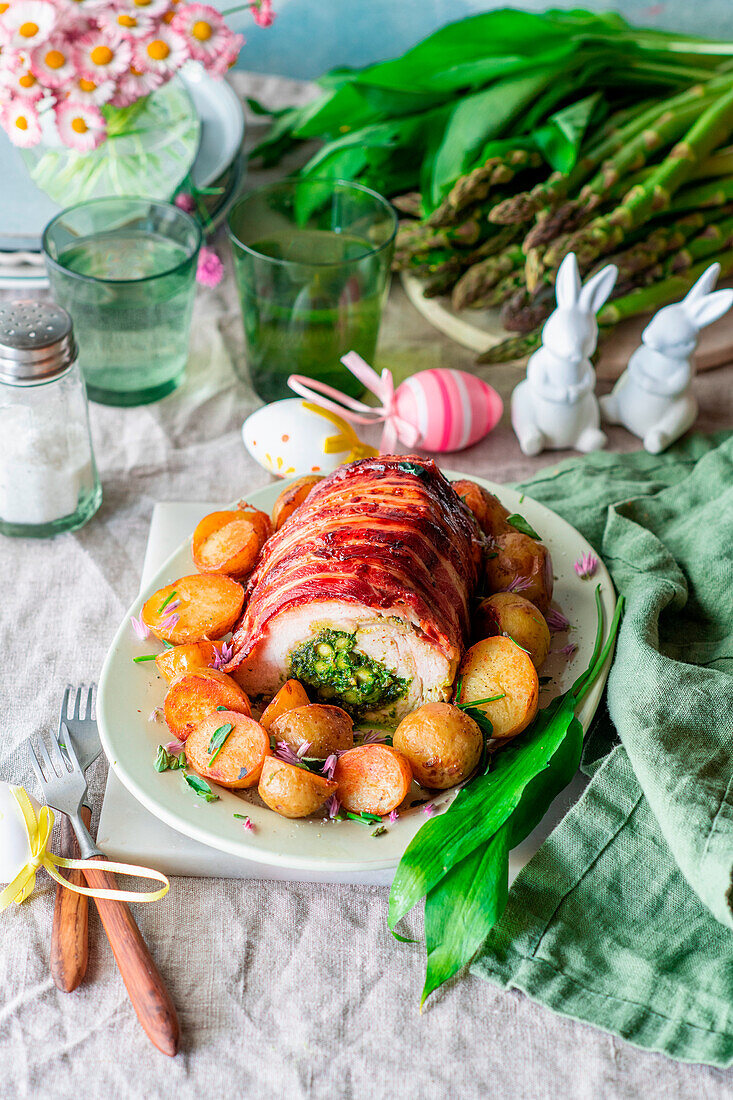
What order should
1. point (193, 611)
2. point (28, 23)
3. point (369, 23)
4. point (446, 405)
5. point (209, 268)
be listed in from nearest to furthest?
point (193, 611)
point (28, 23)
point (446, 405)
point (209, 268)
point (369, 23)

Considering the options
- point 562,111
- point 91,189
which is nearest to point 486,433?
point 562,111

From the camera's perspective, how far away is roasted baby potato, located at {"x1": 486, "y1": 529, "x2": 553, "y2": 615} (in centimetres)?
128

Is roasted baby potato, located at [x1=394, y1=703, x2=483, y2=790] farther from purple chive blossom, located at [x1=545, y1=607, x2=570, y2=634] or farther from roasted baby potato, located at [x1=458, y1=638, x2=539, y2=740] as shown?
purple chive blossom, located at [x1=545, y1=607, x2=570, y2=634]

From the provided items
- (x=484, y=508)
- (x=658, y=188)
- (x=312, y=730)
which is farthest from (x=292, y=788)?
(x=658, y=188)

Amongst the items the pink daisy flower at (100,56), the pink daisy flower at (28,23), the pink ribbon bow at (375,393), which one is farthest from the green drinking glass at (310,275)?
the pink daisy flower at (28,23)

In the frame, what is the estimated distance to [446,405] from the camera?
1.70 metres

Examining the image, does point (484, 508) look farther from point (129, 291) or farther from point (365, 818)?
point (129, 291)

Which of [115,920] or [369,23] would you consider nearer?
[115,920]

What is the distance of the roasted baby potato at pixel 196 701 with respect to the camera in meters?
1.11

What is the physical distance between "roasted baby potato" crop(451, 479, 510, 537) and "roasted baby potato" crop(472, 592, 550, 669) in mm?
149

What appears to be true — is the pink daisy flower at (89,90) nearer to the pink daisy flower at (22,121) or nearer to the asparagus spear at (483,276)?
the pink daisy flower at (22,121)

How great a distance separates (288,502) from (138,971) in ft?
2.05

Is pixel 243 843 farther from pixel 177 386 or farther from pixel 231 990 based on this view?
pixel 177 386

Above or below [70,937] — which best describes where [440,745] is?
above
